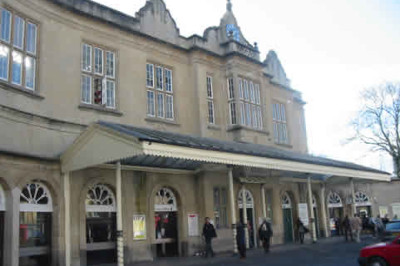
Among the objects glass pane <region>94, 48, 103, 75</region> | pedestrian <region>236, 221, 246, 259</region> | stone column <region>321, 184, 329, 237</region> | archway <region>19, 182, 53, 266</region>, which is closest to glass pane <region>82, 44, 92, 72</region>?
glass pane <region>94, 48, 103, 75</region>

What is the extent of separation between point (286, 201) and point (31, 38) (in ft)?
57.1

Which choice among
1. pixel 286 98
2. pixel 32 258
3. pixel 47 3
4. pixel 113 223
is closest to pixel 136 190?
pixel 113 223

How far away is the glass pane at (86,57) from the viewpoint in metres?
17.7

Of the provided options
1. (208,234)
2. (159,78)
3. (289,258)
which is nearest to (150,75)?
(159,78)

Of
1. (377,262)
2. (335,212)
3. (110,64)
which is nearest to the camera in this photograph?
(377,262)

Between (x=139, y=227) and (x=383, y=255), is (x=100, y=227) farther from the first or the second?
(x=383, y=255)

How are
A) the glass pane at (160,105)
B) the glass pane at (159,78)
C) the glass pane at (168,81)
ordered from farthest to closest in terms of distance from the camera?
1. the glass pane at (168,81)
2. the glass pane at (159,78)
3. the glass pane at (160,105)

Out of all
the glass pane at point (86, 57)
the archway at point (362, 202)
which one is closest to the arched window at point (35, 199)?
the glass pane at point (86, 57)

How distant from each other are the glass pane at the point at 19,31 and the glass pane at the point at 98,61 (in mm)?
3414

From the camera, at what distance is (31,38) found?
15.7 metres

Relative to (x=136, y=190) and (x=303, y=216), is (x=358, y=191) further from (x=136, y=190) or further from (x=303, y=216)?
(x=136, y=190)

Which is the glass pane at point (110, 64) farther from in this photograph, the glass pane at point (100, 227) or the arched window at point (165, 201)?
the glass pane at point (100, 227)

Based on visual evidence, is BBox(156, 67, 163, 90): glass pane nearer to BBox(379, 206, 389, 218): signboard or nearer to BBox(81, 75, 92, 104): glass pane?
BBox(81, 75, 92, 104): glass pane

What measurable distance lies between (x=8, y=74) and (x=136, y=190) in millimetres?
6705
